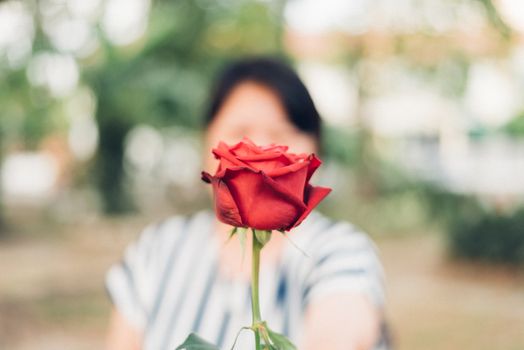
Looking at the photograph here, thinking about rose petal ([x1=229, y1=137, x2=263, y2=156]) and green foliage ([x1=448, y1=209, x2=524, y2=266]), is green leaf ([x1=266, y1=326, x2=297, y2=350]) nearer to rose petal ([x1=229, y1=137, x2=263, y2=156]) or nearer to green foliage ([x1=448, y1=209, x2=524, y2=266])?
rose petal ([x1=229, y1=137, x2=263, y2=156])

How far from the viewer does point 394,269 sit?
9.98 meters

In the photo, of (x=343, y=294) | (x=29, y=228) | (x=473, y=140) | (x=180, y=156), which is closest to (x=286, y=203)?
(x=343, y=294)

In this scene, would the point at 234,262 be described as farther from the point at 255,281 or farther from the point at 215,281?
the point at 255,281

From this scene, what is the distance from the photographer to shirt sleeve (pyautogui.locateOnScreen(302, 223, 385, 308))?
41.6 inches

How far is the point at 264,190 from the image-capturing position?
637 mm

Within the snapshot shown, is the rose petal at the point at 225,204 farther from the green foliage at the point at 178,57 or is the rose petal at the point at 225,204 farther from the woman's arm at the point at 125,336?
the green foliage at the point at 178,57

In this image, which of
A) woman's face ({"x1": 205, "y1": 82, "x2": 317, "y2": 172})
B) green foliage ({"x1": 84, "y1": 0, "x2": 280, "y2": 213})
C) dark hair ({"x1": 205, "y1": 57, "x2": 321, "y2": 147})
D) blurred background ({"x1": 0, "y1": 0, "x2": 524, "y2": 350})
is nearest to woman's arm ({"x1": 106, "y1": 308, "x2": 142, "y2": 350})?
woman's face ({"x1": 205, "y1": 82, "x2": 317, "y2": 172})

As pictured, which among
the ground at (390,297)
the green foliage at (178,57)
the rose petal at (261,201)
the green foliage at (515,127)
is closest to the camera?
the rose petal at (261,201)

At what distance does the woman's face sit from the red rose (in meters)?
0.65

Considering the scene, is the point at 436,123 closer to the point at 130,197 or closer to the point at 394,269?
the point at 130,197

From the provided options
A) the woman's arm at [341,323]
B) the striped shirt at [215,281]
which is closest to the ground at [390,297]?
the striped shirt at [215,281]

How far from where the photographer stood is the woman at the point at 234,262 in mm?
1198

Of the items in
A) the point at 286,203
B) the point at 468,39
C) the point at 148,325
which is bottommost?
the point at 468,39

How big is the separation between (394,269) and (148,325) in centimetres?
893
